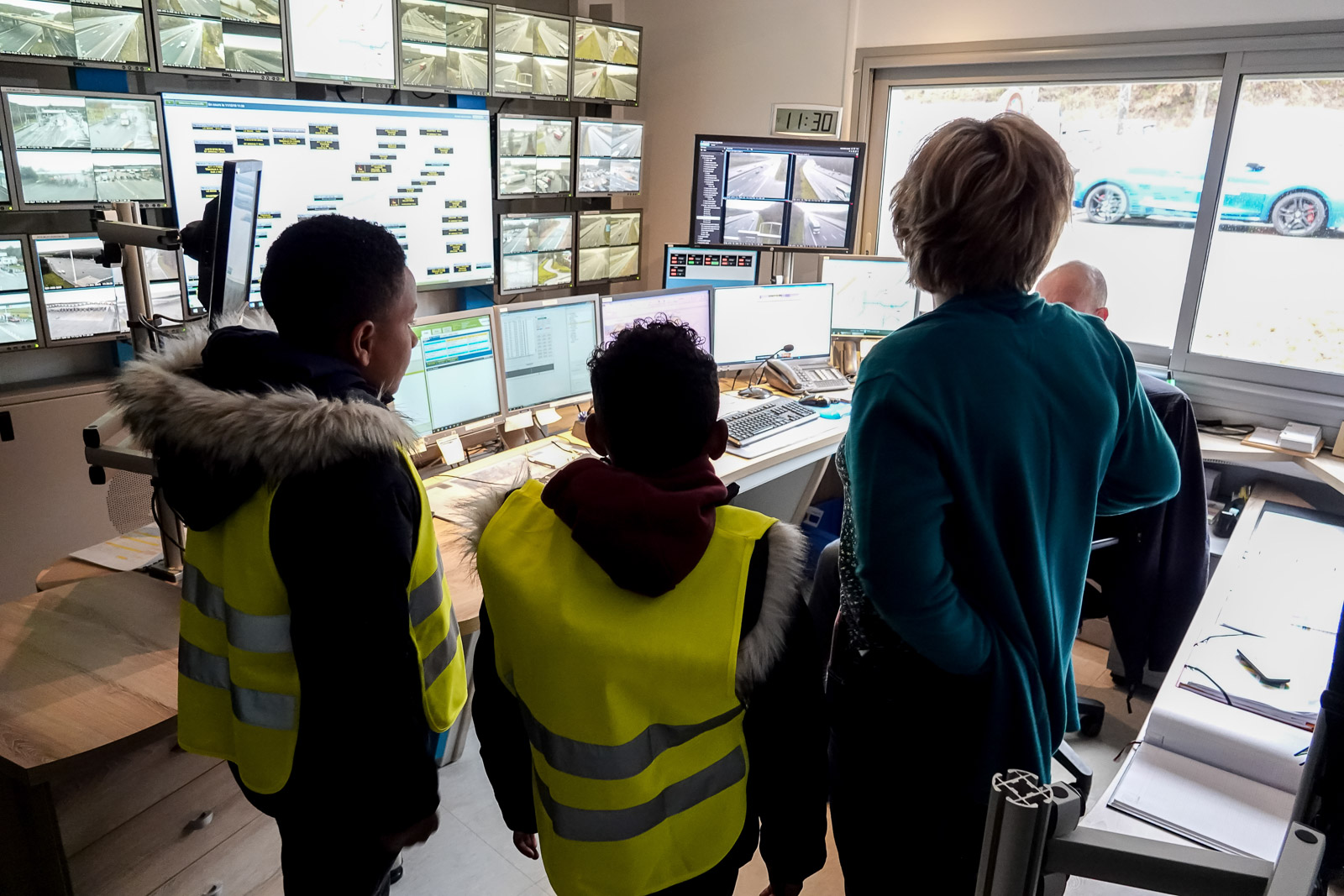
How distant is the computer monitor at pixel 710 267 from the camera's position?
341 cm

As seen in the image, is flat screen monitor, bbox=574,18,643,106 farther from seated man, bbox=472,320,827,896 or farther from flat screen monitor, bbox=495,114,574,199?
seated man, bbox=472,320,827,896

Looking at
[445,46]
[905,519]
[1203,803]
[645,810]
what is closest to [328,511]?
[645,810]

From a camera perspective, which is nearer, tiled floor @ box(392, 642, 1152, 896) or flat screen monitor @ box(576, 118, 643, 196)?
tiled floor @ box(392, 642, 1152, 896)

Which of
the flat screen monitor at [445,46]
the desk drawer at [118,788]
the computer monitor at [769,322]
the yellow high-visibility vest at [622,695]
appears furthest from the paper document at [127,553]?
the flat screen monitor at [445,46]

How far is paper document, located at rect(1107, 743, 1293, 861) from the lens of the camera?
150 cm

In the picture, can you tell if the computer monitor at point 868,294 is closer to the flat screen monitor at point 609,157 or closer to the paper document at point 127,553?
the flat screen monitor at point 609,157

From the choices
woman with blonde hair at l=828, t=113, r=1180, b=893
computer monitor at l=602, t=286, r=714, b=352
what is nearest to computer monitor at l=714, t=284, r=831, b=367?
computer monitor at l=602, t=286, r=714, b=352

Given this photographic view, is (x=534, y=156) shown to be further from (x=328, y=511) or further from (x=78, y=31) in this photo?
(x=328, y=511)

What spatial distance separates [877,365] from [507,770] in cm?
73

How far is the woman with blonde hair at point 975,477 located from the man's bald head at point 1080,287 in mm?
1663

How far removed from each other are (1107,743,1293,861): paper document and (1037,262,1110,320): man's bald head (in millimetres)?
1468

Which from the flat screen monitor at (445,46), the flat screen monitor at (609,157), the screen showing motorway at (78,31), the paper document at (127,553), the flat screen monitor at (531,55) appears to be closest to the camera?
the paper document at (127,553)

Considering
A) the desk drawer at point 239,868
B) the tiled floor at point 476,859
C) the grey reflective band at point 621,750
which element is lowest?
the tiled floor at point 476,859

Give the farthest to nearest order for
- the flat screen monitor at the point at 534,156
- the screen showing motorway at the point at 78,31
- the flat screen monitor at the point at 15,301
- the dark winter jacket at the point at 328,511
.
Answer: the flat screen monitor at the point at 534,156, the flat screen monitor at the point at 15,301, the screen showing motorway at the point at 78,31, the dark winter jacket at the point at 328,511
